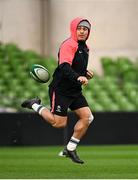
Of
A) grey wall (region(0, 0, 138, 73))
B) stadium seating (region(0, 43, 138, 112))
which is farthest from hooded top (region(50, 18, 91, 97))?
grey wall (region(0, 0, 138, 73))

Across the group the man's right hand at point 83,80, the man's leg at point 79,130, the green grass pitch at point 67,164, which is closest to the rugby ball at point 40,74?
the man's leg at point 79,130

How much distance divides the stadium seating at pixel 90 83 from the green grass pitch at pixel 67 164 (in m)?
2.78

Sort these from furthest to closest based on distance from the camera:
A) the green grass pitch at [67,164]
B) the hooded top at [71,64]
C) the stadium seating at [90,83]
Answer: the stadium seating at [90,83]
the hooded top at [71,64]
the green grass pitch at [67,164]

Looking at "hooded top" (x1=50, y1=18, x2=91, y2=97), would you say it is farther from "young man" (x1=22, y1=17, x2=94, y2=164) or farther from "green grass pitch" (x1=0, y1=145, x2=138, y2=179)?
"green grass pitch" (x1=0, y1=145, x2=138, y2=179)

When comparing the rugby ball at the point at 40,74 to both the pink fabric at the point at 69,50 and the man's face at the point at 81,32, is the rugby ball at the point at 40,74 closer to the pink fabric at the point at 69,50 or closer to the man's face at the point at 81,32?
the pink fabric at the point at 69,50

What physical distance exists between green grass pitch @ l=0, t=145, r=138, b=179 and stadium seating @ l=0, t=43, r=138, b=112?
278cm

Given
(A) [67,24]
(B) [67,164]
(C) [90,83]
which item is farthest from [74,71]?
(A) [67,24]

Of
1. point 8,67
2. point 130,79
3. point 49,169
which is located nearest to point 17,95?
point 8,67

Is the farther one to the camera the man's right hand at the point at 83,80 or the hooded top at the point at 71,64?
the hooded top at the point at 71,64

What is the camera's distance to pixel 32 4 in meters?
24.1

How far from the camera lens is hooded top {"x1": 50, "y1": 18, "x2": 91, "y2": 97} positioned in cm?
1212

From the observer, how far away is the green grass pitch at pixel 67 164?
11.1 m

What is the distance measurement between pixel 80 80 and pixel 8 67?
1145 cm

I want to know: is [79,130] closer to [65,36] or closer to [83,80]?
[83,80]
